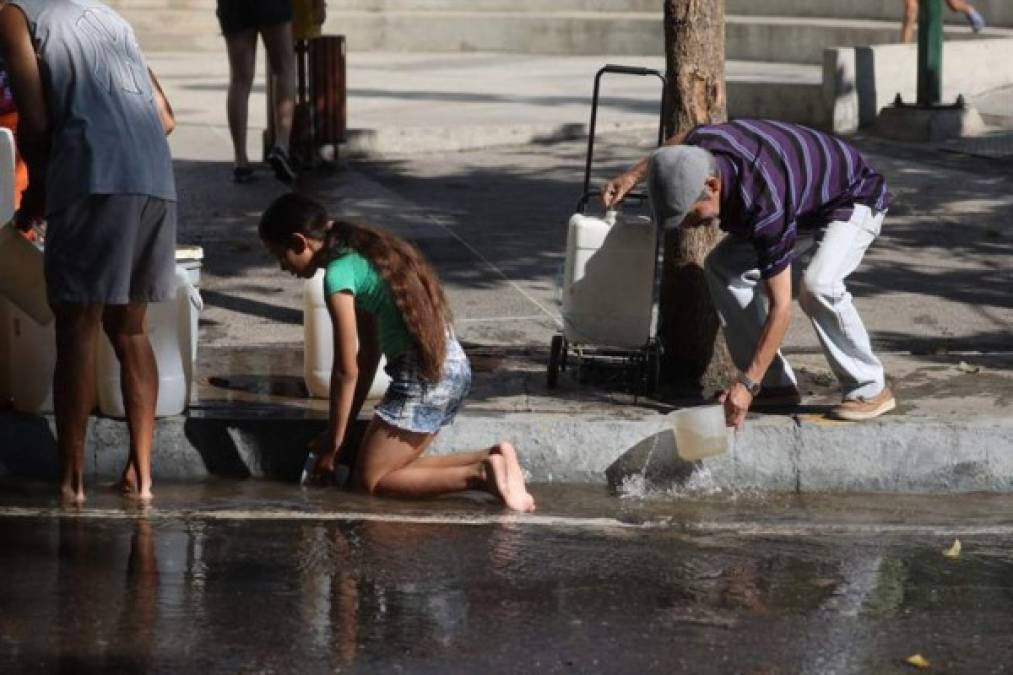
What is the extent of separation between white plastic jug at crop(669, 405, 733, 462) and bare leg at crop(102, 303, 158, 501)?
181 cm

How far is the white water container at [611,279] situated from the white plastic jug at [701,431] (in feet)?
2.70

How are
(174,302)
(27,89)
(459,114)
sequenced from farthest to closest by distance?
1. (459,114)
2. (174,302)
3. (27,89)

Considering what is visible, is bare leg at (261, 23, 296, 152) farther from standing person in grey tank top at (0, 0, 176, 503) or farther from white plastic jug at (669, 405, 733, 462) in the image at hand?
white plastic jug at (669, 405, 733, 462)

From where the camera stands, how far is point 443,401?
6.49 metres

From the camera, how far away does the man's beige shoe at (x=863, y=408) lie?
6906 mm

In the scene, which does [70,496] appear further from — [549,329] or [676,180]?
[549,329]

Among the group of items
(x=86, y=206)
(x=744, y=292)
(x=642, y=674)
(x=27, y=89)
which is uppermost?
(x=27, y=89)

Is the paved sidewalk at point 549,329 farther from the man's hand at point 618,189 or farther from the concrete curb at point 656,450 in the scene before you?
the man's hand at point 618,189

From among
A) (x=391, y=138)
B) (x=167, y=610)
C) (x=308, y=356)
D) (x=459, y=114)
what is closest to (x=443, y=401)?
(x=308, y=356)

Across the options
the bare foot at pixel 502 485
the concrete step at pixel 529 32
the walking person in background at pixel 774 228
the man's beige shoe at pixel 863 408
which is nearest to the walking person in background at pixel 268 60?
the walking person in background at pixel 774 228

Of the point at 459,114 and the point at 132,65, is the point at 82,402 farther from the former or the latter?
the point at 459,114

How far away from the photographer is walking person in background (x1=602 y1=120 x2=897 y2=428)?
249 inches

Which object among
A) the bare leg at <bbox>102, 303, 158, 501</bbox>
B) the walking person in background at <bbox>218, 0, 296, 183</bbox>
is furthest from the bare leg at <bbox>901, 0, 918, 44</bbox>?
the bare leg at <bbox>102, 303, 158, 501</bbox>

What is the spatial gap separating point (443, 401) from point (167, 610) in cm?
146
